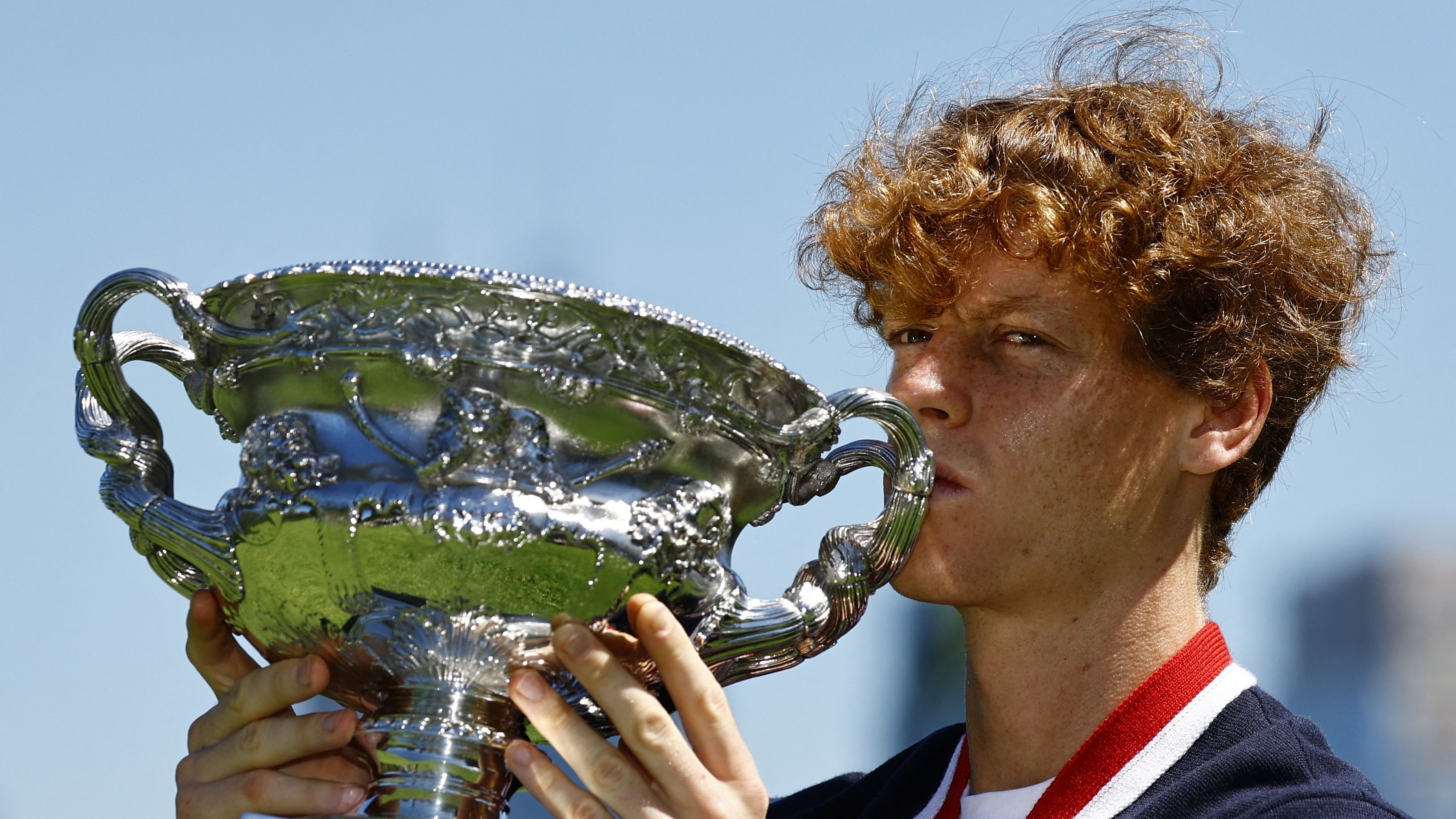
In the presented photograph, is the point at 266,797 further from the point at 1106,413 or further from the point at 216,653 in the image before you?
the point at 1106,413

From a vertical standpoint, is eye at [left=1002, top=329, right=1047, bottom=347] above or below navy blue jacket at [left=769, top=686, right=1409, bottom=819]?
above

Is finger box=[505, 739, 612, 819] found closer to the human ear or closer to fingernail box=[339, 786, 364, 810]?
fingernail box=[339, 786, 364, 810]

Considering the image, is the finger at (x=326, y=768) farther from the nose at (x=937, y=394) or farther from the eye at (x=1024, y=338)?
the eye at (x=1024, y=338)

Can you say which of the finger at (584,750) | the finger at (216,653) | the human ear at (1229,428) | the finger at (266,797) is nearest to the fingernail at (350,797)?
Answer: the finger at (266,797)

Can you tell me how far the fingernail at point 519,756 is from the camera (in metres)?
1.72

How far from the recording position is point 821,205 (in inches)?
122

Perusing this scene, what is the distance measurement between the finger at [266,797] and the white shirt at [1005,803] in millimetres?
1178

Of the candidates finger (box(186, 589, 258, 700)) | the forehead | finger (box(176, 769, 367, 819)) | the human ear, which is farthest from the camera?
the human ear

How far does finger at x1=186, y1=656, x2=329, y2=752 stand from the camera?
1.79 metres

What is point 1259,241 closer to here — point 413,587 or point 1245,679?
point 1245,679

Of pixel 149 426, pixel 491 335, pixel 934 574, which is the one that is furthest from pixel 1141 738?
pixel 149 426

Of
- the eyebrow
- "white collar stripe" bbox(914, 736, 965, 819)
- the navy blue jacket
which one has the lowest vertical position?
the navy blue jacket

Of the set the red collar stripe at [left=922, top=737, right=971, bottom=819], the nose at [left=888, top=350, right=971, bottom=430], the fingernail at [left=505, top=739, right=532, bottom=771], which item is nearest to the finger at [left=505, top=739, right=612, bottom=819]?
the fingernail at [left=505, top=739, right=532, bottom=771]

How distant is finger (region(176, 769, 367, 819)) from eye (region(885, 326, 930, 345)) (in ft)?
4.12
